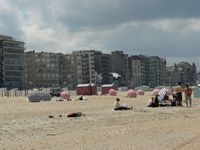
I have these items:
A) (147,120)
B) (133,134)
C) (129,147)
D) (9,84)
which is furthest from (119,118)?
(9,84)

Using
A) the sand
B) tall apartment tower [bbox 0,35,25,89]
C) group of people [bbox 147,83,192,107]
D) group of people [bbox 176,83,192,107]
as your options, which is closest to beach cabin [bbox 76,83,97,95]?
group of people [bbox 176,83,192,107]

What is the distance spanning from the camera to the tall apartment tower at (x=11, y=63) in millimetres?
170125

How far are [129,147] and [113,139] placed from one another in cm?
187

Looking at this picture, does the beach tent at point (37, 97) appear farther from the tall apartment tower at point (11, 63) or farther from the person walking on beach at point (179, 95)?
the tall apartment tower at point (11, 63)

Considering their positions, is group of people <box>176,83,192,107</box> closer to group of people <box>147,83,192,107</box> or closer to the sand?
group of people <box>147,83,192,107</box>

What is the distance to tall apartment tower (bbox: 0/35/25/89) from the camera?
17012 cm

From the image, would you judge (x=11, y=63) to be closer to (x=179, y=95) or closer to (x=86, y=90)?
(x=86, y=90)

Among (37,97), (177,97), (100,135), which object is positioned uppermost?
(37,97)

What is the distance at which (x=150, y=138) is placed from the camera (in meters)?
15.0

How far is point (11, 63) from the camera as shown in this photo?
179 metres

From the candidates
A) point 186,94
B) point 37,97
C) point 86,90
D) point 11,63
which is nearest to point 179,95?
point 186,94

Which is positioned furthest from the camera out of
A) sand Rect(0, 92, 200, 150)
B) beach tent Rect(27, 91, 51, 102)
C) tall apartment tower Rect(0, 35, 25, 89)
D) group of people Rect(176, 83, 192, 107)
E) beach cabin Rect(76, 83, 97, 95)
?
tall apartment tower Rect(0, 35, 25, 89)

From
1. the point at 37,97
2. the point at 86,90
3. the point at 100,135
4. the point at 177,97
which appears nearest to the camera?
the point at 100,135

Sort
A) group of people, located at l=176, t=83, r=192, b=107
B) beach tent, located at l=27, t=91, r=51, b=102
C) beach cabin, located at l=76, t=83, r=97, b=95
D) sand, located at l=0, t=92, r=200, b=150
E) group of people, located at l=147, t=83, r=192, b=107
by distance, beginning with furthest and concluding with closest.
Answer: beach cabin, located at l=76, t=83, r=97, b=95 → beach tent, located at l=27, t=91, r=51, b=102 → group of people, located at l=176, t=83, r=192, b=107 → group of people, located at l=147, t=83, r=192, b=107 → sand, located at l=0, t=92, r=200, b=150
